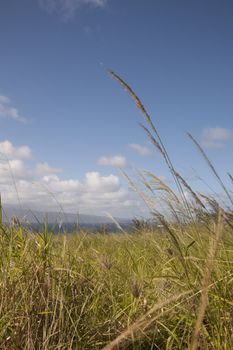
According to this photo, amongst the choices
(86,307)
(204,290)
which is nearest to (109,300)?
(86,307)

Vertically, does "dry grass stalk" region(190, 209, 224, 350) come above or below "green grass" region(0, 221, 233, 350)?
above

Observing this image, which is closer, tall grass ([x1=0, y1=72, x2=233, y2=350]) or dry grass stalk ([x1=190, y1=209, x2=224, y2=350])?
dry grass stalk ([x1=190, y1=209, x2=224, y2=350])

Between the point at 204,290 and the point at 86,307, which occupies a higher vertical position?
the point at 204,290

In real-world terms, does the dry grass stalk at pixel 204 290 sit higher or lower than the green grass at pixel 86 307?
higher

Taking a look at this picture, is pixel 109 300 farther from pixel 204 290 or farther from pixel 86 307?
pixel 204 290

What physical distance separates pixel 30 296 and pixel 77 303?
0.37 m

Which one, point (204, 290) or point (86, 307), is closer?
point (204, 290)

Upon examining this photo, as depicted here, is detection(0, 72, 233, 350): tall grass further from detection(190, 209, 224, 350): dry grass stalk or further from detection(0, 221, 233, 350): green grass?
detection(190, 209, 224, 350): dry grass stalk

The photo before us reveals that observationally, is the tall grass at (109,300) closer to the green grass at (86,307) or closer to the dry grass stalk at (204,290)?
the green grass at (86,307)

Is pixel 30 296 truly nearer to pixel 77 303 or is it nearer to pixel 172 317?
pixel 77 303

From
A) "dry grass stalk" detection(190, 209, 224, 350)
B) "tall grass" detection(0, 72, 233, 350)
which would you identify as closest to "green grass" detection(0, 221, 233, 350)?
"tall grass" detection(0, 72, 233, 350)

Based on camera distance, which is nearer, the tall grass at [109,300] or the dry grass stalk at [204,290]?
the dry grass stalk at [204,290]

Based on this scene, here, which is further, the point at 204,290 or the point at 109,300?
the point at 109,300

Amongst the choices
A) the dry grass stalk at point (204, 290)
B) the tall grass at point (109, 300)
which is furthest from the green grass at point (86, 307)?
the dry grass stalk at point (204, 290)
